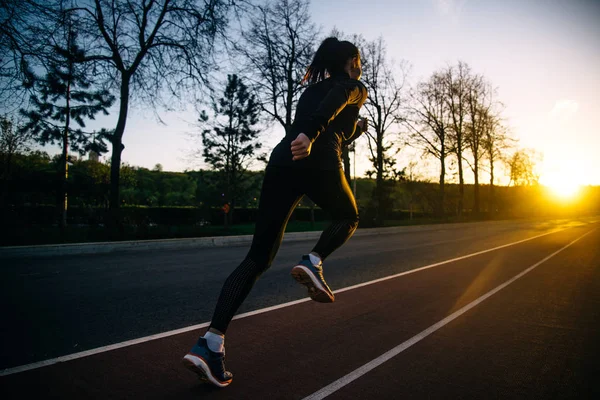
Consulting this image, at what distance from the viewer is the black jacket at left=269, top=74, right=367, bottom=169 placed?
2115 millimetres

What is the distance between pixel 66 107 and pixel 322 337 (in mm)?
23707

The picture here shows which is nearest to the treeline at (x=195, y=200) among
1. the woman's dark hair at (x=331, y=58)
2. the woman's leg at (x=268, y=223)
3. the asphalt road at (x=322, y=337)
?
the asphalt road at (x=322, y=337)

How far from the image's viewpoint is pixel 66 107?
69.6 feet

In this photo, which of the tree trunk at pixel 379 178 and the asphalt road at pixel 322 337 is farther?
the tree trunk at pixel 379 178

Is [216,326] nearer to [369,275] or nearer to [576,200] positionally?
[369,275]

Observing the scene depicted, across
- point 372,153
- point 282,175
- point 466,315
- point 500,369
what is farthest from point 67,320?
point 372,153

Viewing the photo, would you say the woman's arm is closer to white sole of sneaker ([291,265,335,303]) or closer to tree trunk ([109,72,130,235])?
white sole of sneaker ([291,265,335,303])

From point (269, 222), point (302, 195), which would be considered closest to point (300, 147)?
point (302, 195)

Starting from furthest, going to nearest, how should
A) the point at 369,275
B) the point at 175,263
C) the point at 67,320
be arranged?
the point at 175,263, the point at 369,275, the point at 67,320

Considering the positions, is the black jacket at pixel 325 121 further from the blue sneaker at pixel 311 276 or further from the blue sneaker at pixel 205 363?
the blue sneaker at pixel 205 363

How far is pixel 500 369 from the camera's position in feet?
8.59

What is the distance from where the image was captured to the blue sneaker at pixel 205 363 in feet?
6.72

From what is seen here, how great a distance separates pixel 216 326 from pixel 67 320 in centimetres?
238

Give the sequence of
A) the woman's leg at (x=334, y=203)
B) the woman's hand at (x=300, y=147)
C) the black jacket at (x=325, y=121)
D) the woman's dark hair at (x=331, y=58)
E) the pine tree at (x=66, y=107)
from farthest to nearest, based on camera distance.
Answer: the pine tree at (x=66, y=107) < the woman's dark hair at (x=331, y=58) < the woman's leg at (x=334, y=203) < the black jacket at (x=325, y=121) < the woman's hand at (x=300, y=147)
